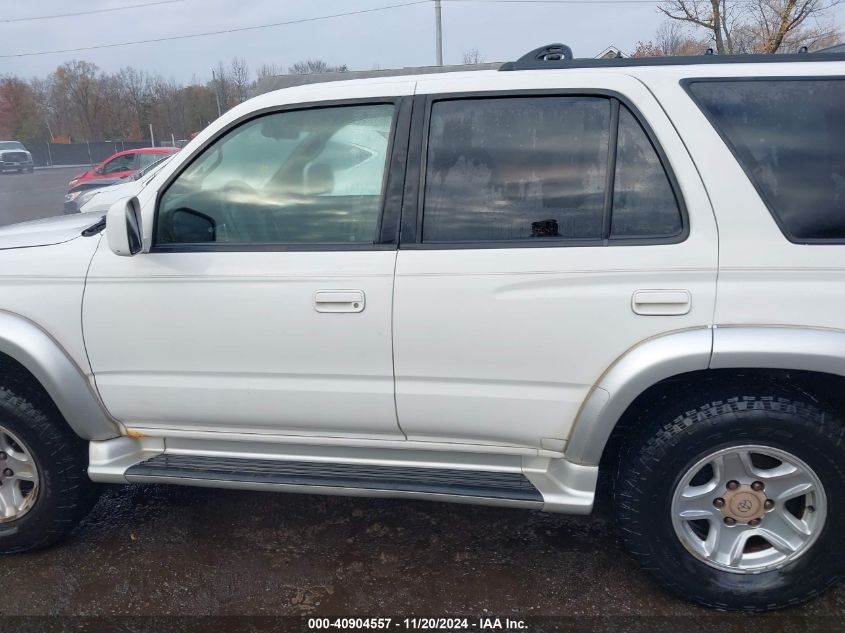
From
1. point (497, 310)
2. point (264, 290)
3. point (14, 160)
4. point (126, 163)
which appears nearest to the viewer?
point (497, 310)

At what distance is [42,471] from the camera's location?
271cm

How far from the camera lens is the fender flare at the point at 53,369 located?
2.51 m

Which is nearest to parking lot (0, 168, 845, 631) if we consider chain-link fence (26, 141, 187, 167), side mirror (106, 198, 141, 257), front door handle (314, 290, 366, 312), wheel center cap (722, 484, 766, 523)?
wheel center cap (722, 484, 766, 523)

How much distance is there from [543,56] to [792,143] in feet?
3.20

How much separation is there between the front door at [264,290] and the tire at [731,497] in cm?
96

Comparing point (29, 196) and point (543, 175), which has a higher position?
point (543, 175)

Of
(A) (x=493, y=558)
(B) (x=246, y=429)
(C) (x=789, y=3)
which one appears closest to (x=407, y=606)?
(A) (x=493, y=558)

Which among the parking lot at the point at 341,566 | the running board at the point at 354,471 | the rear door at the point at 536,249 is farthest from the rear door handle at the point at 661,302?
the parking lot at the point at 341,566

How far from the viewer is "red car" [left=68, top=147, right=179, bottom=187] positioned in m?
13.5

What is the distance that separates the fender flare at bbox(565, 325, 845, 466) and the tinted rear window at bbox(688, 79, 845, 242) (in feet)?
1.12

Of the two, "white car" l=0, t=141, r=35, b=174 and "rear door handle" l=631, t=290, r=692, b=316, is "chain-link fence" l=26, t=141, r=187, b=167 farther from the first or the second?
"rear door handle" l=631, t=290, r=692, b=316

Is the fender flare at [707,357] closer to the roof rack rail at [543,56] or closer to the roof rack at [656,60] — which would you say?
the roof rack at [656,60]

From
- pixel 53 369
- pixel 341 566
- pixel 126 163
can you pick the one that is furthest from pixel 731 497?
pixel 126 163

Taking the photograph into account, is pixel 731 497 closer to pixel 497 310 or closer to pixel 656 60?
pixel 497 310
